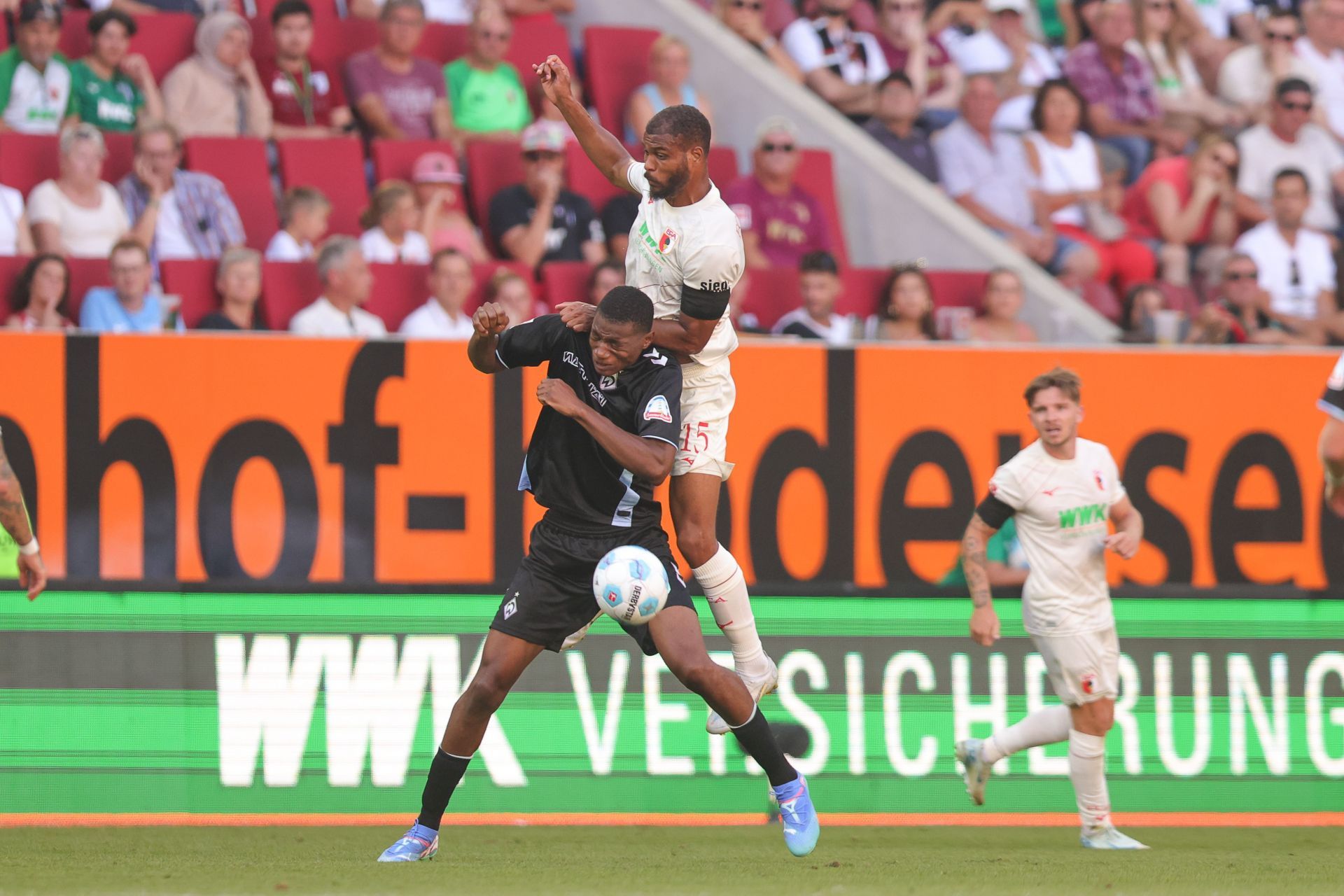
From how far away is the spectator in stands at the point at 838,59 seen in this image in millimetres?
13938

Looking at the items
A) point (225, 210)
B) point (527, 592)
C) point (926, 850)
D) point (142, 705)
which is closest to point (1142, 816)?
point (926, 850)

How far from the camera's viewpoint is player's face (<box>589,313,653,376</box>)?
654cm

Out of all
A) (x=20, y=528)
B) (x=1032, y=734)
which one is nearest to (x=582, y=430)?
(x=20, y=528)

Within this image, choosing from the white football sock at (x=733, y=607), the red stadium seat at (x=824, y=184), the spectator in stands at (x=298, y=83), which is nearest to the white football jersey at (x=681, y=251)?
the white football sock at (x=733, y=607)

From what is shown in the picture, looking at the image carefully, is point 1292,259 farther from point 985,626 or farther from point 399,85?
point 399,85

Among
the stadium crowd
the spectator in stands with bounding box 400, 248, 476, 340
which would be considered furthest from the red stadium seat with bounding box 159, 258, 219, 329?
the spectator in stands with bounding box 400, 248, 476, 340

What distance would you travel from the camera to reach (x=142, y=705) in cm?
912

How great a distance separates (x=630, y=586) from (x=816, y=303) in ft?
15.7

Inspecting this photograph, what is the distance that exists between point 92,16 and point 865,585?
6.13 m

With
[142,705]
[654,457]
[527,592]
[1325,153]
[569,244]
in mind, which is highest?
[1325,153]

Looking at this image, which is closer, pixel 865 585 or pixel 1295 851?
pixel 1295 851

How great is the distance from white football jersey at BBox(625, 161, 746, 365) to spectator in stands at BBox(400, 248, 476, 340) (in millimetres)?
3654

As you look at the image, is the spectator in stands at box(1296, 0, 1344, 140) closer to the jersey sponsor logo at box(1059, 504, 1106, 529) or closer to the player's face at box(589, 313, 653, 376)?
the jersey sponsor logo at box(1059, 504, 1106, 529)

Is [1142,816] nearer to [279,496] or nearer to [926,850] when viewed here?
[926,850]
